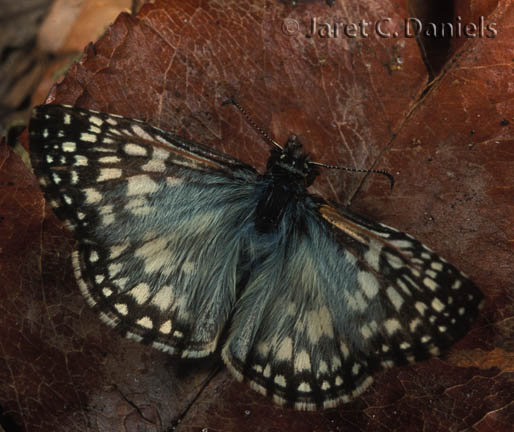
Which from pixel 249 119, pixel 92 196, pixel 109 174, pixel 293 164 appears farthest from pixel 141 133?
pixel 293 164

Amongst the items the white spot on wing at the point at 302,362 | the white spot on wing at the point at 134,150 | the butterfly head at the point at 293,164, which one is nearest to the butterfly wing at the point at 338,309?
the white spot on wing at the point at 302,362

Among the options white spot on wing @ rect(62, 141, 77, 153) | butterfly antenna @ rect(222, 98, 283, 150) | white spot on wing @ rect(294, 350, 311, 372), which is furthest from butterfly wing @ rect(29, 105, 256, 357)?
white spot on wing @ rect(294, 350, 311, 372)

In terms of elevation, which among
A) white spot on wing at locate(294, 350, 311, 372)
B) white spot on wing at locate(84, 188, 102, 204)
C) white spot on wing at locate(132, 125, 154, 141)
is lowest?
white spot on wing at locate(294, 350, 311, 372)

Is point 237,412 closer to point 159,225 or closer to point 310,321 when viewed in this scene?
point 310,321

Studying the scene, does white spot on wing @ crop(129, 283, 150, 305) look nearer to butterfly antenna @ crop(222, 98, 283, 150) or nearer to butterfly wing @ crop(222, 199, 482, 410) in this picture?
butterfly wing @ crop(222, 199, 482, 410)

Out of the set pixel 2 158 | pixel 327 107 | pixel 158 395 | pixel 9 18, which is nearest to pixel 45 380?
pixel 158 395
